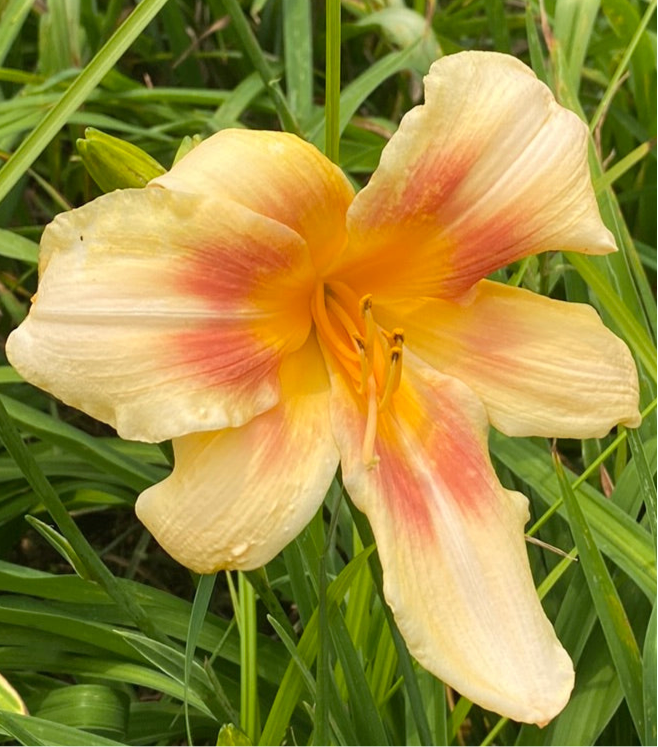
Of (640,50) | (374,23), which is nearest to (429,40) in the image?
(374,23)

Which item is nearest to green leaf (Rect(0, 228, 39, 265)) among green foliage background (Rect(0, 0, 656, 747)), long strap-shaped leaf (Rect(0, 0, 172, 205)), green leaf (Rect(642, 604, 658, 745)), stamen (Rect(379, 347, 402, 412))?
green foliage background (Rect(0, 0, 656, 747))

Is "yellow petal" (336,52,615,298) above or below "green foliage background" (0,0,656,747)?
above

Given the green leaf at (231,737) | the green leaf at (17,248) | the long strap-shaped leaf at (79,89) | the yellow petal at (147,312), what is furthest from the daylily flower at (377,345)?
the green leaf at (17,248)

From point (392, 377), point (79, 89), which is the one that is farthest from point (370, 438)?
point (79, 89)

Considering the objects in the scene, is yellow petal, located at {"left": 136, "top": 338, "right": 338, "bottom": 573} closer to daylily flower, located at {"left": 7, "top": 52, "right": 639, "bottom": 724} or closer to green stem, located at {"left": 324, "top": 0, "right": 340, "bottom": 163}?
daylily flower, located at {"left": 7, "top": 52, "right": 639, "bottom": 724}

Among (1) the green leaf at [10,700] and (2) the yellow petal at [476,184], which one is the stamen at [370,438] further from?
(1) the green leaf at [10,700]

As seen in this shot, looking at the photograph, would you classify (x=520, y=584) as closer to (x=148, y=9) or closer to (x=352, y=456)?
(x=352, y=456)
